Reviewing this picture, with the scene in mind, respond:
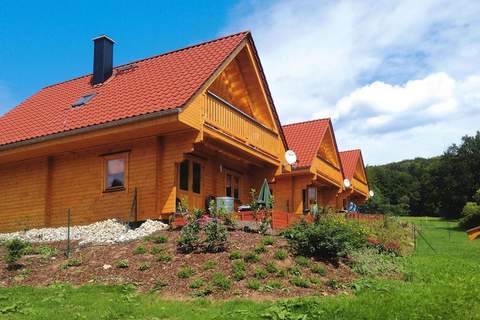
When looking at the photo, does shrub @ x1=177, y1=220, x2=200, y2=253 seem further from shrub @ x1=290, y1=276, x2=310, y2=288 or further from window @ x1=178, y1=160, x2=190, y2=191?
window @ x1=178, y1=160, x2=190, y2=191

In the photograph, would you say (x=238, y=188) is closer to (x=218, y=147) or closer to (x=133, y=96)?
(x=218, y=147)

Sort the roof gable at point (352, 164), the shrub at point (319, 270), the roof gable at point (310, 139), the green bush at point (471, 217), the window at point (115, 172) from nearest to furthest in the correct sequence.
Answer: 1. the shrub at point (319, 270)
2. the window at point (115, 172)
3. the roof gable at point (310, 139)
4. the green bush at point (471, 217)
5. the roof gable at point (352, 164)

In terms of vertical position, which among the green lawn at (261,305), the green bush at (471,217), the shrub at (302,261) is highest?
the green bush at (471,217)

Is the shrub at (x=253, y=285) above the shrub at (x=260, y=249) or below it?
below

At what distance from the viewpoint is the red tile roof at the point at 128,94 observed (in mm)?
16562

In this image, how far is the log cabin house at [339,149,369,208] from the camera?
122 ft

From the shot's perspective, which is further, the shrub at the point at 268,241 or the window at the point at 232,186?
the window at the point at 232,186

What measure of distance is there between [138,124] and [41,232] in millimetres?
4448

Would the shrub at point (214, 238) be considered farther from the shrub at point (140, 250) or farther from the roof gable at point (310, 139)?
the roof gable at point (310, 139)

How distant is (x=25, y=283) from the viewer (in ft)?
37.9

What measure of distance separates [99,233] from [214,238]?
14.3ft

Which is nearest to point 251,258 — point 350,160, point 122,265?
point 122,265

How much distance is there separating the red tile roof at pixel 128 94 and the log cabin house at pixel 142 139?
0.20ft

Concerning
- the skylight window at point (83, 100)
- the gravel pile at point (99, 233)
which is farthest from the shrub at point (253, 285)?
the skylight window at point (83, 100)
